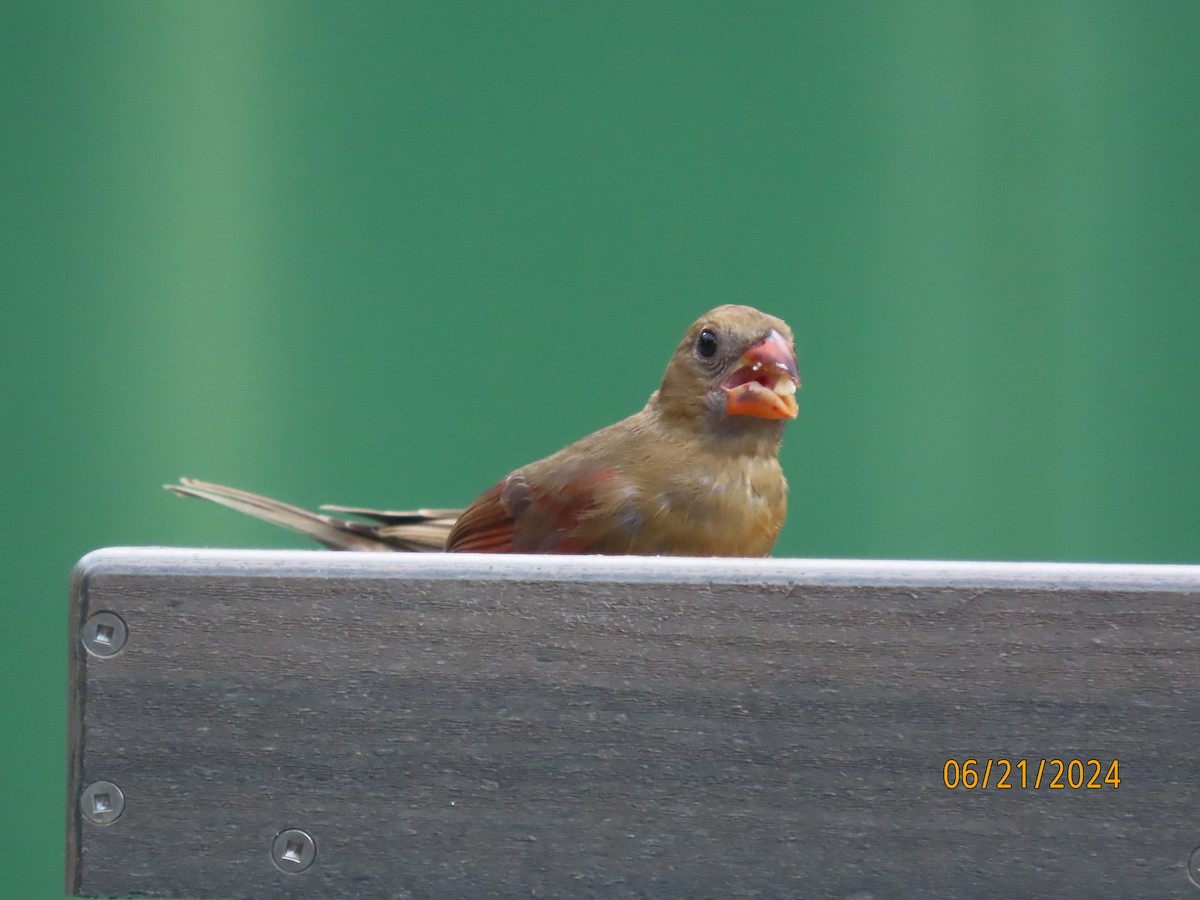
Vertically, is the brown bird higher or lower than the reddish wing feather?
higher

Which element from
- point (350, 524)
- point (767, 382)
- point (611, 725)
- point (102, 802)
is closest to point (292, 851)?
point (102, 802)

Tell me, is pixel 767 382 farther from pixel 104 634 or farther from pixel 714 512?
pixel 104 634

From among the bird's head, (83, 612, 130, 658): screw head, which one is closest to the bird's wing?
the bird's head

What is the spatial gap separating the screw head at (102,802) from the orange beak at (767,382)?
85 cm

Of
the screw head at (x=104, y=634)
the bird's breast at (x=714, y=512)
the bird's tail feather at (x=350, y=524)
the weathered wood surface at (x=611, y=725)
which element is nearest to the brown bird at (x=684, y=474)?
the bird's breast at (x=714, y=512)

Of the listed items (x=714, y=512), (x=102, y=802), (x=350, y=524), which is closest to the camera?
(x=102, y=802)

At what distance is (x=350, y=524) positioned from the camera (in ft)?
7.18

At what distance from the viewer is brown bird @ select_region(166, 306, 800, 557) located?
159 centimetres

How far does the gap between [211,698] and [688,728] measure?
14.4 inches

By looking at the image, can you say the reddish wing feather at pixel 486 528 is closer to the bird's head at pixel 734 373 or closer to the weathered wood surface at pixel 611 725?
the bird's head at pixel 734 373

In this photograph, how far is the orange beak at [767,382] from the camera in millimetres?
1593

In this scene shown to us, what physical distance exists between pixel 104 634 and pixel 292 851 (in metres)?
0.22

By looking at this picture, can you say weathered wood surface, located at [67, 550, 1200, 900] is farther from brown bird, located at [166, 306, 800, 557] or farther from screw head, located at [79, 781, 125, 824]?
brown bird, located at [166, 306, 800, 557]

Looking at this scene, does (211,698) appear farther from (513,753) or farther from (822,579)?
(822,579)
